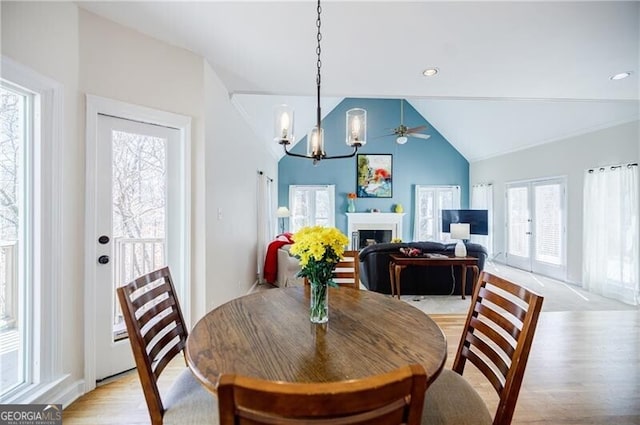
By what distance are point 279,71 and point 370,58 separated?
0.84 m

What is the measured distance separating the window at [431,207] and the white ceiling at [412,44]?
477 cm

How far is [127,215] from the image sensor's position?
2234mm

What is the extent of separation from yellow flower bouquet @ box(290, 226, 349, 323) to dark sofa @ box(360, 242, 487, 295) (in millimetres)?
3042

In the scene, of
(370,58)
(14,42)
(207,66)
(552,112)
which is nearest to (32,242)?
(14,42)

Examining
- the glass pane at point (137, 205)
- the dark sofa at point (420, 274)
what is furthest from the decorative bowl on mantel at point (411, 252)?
the glass pane at point (137, 205)

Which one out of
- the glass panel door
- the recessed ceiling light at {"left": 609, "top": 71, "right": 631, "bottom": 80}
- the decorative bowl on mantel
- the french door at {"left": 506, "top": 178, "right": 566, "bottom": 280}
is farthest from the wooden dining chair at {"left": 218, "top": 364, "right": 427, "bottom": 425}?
the glass panel door

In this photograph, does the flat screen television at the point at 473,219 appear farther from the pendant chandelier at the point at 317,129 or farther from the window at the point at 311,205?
the pendant chandelier at the point at 317,129

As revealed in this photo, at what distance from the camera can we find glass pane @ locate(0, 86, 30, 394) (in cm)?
168

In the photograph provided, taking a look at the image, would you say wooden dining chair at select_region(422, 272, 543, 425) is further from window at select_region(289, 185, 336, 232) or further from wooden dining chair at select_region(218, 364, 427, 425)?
window at select_region(289, 185, 336, 232)

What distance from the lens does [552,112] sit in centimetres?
498

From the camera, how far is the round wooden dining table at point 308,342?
0.92 metres

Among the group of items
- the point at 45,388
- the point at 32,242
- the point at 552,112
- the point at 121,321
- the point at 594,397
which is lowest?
the point at 594,397

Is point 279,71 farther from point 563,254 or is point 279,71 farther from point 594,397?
point 563,254

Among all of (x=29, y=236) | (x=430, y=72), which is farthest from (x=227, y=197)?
(x=430, y=72)
